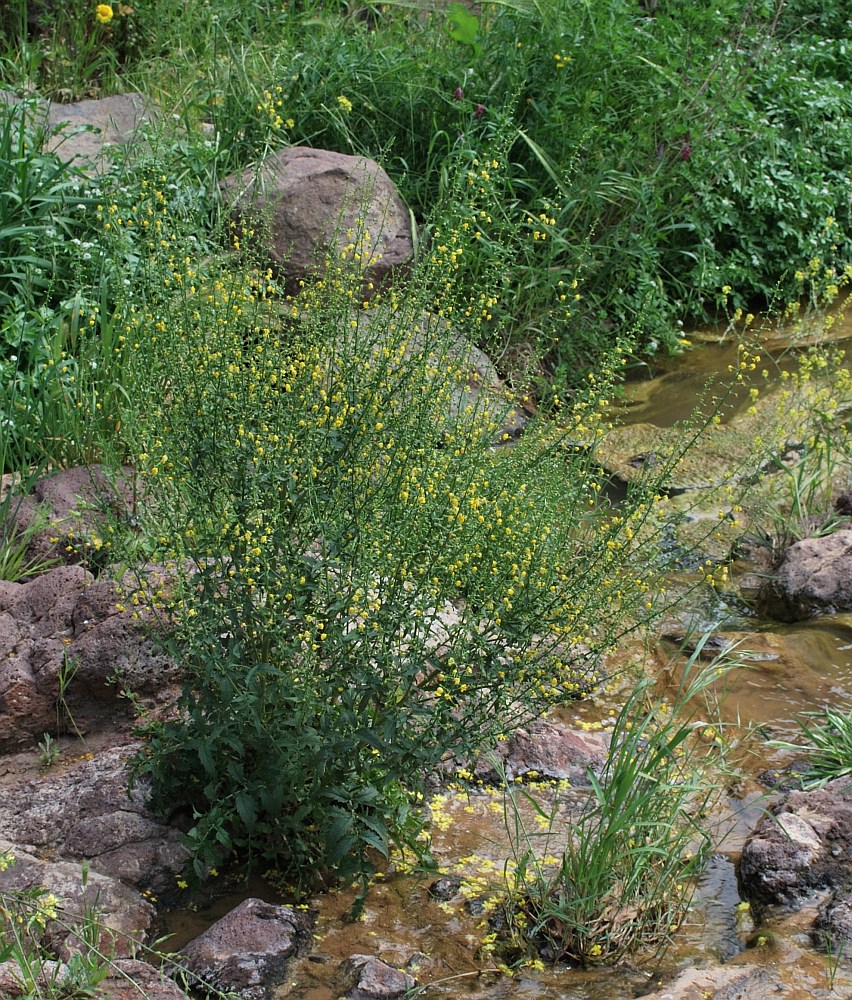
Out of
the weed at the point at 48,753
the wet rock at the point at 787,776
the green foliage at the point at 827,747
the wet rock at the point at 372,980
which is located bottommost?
the weed at the point at 48,753

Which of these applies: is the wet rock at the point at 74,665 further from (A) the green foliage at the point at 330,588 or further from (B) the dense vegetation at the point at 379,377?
(A) the green foliage at the point at 330,588

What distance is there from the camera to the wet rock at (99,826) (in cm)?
352

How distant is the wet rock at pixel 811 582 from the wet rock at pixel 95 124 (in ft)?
14.4

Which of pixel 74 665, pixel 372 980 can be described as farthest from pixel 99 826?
pixel 372 980

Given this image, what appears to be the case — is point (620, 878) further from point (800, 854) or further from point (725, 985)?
point (800, 854)

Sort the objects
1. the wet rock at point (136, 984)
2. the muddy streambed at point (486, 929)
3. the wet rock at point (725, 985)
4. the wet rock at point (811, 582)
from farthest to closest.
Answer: the wet rock at point (811, 582) < the muddy streambed at point (486, 929) < the wet rock at point (725, 985) < the wet rock at point (136, 984)

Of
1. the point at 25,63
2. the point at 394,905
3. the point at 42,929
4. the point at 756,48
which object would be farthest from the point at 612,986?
the point at 756,48

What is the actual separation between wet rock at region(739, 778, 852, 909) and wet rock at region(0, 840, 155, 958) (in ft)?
5.98

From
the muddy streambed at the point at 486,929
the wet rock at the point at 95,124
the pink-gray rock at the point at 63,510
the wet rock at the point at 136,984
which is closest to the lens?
the wet rock at the point at 136,984

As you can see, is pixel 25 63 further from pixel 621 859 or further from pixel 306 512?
pixel 621 859

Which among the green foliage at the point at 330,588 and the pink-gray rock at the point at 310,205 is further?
the pink-gray rock at the point at 310,205

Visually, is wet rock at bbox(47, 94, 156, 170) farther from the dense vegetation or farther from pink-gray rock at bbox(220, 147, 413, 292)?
pink-gray rock at bbox(220, 147, 413, 292)

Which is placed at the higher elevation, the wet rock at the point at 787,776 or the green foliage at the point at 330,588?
the green foliage at the point at 330,588

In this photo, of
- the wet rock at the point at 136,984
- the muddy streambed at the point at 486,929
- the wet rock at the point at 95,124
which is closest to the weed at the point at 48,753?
the muddy streambed at the point at 486,929
